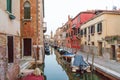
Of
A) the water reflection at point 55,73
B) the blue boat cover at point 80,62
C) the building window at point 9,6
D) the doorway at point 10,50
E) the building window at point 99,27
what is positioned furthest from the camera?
the building window at point 99,27

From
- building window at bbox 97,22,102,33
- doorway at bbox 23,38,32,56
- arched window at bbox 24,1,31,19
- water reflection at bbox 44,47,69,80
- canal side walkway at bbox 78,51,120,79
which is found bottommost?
water reflection at bbox 44,47,69,80

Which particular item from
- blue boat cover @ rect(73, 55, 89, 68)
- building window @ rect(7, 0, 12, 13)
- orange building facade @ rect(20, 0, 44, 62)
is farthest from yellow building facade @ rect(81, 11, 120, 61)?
building window @ rect(7, 0, 12, 13)

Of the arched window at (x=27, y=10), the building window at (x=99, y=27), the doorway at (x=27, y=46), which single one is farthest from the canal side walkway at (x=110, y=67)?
the arched window at (x=27, y=10)

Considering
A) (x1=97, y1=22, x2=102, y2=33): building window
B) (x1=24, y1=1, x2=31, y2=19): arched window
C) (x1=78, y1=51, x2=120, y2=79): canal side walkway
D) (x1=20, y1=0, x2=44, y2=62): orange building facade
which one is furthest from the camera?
(x1=97, y1=22, x2=102, y2=33): building window

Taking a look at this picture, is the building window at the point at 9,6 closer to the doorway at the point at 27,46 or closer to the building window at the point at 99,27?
the doorway at the point at 27,46

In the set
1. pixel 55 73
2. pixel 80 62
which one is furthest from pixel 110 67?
pixel 55 73

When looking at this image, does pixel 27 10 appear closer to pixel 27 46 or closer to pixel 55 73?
pixel 27 46

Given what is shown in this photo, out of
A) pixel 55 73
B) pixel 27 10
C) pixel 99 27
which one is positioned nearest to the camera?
pixel 55 73

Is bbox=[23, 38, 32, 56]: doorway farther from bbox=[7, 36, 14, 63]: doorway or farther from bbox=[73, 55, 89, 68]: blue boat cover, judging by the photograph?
bbox=[7, 36, 14, 63]: doorway

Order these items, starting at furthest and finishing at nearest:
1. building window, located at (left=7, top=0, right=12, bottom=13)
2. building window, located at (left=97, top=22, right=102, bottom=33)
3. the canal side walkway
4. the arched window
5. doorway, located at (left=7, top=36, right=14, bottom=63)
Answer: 1. building window, located at (left=97, top=22, right=102, bottom=33)
2. the arched window
3. the canal side walkway
4. building window, located at (left=7, top=0, right=12, bottom=13)
5. doorway, located at (left=7, top=36, right=14, bottom=63)

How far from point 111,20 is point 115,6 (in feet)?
49.3

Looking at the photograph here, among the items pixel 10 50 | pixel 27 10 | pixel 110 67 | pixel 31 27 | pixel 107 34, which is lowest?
pixel 110 67

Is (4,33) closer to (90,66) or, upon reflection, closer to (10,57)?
(10,57)

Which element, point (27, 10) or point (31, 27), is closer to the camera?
point (31, 27)
